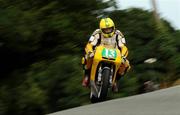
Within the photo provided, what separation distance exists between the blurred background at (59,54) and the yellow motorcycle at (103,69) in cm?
55

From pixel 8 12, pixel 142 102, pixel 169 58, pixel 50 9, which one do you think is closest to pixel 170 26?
pixel 169 58

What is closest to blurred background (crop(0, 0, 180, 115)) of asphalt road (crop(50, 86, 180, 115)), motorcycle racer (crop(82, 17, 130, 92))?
Answer: motorcycle racer (crop(82, 17, 130, 92))

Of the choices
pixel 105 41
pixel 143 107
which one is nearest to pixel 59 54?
pixel 105 41

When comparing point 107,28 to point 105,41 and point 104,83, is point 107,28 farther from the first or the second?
point 104,83

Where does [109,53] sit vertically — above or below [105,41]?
below

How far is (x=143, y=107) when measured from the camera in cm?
832

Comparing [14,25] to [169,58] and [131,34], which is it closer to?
[131,34]

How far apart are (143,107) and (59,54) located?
206 inches

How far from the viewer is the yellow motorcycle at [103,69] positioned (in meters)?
11.0

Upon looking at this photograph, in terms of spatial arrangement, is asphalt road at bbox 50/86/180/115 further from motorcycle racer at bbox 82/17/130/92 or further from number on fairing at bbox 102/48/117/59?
motorcycle racer at bbox 82/17/130/92

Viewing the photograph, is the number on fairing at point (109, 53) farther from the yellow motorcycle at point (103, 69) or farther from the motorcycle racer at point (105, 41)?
the motorcycle racer at point (105, 41)

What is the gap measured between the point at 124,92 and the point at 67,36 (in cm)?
182

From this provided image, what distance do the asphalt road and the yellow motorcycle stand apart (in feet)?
4.30

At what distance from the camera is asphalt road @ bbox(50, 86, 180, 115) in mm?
7800
